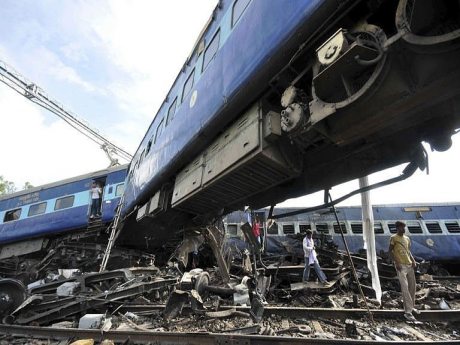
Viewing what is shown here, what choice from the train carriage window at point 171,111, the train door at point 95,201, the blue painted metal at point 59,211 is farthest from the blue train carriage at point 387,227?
the train carriage window at point 171,111

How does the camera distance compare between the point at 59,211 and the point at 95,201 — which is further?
the point at 59,211

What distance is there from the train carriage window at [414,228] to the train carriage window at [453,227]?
3.47ft

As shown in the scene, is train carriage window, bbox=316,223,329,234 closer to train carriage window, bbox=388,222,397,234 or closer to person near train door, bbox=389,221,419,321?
train carriage window, bbox=388,222,397,234

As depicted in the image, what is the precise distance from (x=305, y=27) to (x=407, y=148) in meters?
1.73

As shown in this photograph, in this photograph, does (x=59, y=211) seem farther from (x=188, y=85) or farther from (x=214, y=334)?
(x=214, y=334)

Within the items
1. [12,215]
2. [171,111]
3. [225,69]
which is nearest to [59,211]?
[12,215]

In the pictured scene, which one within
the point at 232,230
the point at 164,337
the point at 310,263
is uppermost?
the point at 232,230

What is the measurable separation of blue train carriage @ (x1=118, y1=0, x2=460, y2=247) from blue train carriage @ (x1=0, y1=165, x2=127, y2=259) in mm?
7001

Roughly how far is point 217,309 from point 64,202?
9900 millimetres

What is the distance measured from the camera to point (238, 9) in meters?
3.85

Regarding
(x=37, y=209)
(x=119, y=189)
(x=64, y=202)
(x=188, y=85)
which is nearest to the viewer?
(x=188, y=85)

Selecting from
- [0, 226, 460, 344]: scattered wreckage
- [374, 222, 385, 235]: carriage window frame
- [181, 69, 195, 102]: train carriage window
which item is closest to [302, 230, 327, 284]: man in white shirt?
[0, 226, 460, 344]: scattered wreckage

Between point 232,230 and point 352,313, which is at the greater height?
point 232,230

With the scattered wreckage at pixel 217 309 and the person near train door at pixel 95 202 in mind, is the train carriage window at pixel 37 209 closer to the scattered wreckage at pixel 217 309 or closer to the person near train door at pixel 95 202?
the person near train door at pixel 95 202
